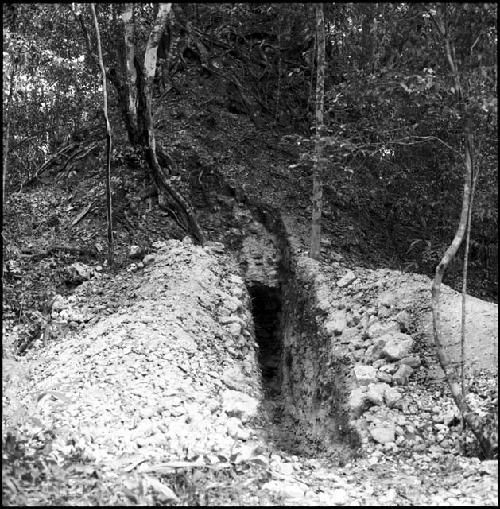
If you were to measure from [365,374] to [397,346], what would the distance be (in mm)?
714

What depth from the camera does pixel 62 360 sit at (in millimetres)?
10391

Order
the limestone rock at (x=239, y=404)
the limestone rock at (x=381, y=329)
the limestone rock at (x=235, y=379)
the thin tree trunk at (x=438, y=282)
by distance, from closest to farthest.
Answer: the thin tree trunk at (x=438, y=282)
the limestone rock at (x=239, y=404)
the limestone rock at (x=235, y=379)
the limestone rock at (x=381, y=329)

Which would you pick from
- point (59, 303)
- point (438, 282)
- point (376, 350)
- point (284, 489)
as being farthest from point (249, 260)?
point (284, 489)

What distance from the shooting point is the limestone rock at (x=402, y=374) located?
10000mm

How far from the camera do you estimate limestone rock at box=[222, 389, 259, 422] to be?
9.35 m

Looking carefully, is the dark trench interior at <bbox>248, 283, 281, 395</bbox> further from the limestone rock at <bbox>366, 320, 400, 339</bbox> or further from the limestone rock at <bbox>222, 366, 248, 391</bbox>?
the limestone rock at <bbox>366, 320, 400, 339</bbox>

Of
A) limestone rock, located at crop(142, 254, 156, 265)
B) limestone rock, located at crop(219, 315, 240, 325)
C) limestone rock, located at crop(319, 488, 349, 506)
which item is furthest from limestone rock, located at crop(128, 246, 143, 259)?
limestone rock, located at crop(319, 488, 349, 506)

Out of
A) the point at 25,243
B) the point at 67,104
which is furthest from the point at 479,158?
the point at 67,104

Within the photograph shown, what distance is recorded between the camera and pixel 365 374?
10.4m

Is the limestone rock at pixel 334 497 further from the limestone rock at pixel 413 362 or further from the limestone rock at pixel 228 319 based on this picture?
the limestone rock at pixel 228 319

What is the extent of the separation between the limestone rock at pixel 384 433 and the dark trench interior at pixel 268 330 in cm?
387

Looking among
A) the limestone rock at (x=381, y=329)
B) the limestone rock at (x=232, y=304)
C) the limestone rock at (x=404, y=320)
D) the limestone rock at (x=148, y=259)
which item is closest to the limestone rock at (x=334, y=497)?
the limestone rock at (x=381, y=329)

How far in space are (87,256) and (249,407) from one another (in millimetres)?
5938

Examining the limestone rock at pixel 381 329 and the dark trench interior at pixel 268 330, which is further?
the dark trench interior at pixel 268 330
